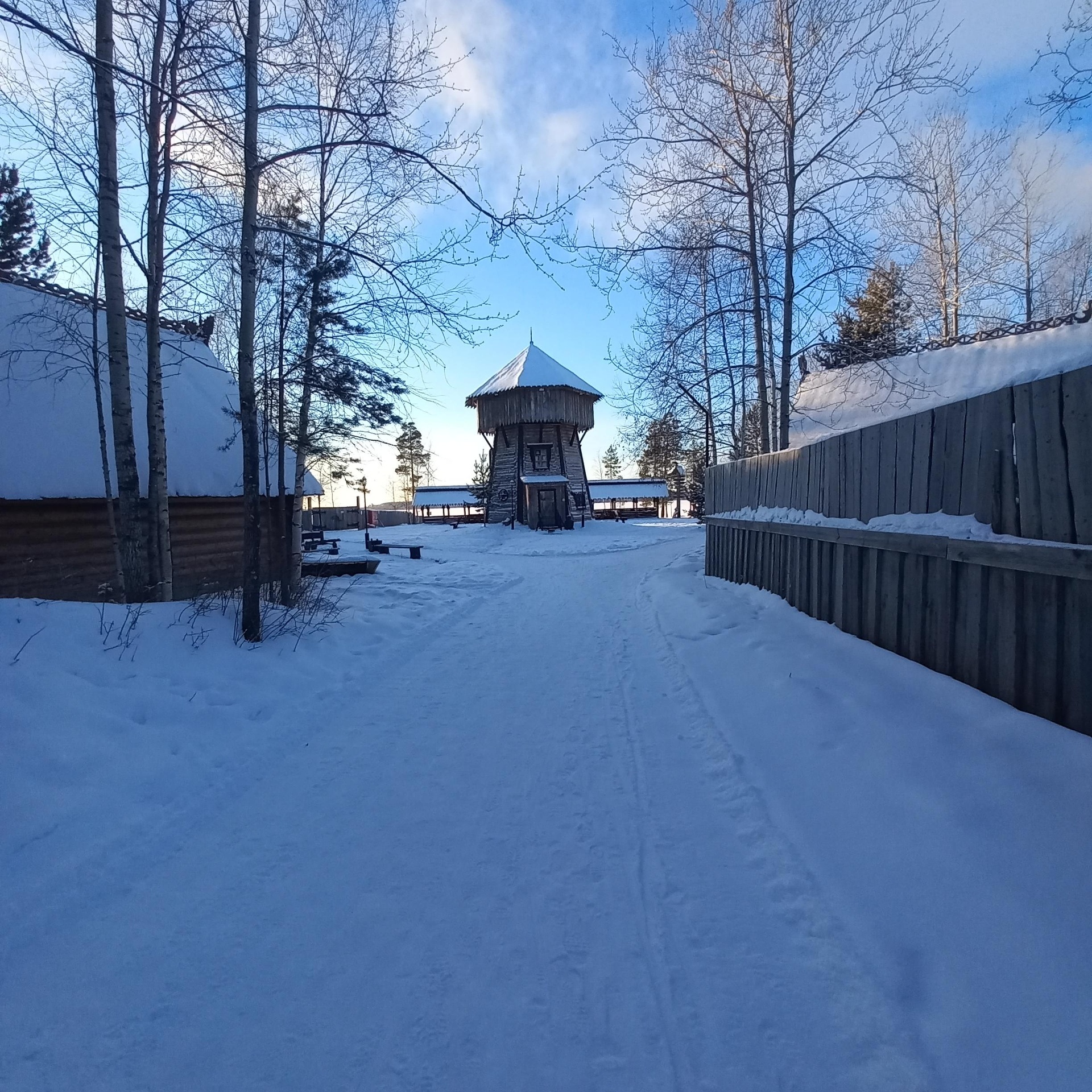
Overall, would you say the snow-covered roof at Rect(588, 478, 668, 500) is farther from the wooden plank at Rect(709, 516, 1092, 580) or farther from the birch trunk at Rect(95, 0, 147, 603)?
the wooden plank at Rect(709, 516, 1092, 580)

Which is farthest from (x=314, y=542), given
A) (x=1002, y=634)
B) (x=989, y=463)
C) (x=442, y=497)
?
(x=442, y=497)

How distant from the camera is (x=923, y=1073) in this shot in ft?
6.64

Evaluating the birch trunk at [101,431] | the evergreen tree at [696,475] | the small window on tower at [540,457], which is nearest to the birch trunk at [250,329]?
the birch trunk at [101,431]

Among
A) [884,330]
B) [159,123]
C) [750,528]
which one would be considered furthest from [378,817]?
[884,330]

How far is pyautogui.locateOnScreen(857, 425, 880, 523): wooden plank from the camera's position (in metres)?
5.25

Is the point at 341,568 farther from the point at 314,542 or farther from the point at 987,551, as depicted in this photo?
the point at 987,551

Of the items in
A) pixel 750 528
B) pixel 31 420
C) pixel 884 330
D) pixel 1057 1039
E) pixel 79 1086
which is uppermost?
pixel 884 330

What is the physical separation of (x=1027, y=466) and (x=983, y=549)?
1.74 ft

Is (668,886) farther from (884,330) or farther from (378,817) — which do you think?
(884,330)

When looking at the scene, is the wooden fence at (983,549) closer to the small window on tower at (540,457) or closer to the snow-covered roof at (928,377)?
the snow-covered roof at (928,377)

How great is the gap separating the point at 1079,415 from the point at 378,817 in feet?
14.7

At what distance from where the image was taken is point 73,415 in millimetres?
10938

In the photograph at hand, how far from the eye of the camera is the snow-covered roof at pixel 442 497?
5866 centimetres

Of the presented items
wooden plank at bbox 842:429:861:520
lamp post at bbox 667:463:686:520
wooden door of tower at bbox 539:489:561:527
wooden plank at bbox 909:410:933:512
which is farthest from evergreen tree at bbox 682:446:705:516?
wooden plank at bbox 909:410:933:512
